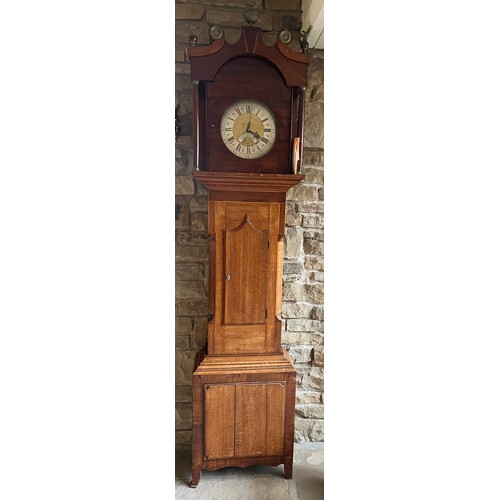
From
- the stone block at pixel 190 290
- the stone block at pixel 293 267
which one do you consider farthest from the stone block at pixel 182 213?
the stone block at pixel 293 267

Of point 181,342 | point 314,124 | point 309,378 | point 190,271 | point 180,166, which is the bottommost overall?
point 309,378

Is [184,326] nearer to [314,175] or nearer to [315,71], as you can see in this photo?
[314,175]

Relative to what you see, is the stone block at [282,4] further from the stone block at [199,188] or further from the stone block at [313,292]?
the stone block at [313,292]

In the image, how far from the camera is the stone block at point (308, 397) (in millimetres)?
1921

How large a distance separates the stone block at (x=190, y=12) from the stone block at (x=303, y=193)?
910mm

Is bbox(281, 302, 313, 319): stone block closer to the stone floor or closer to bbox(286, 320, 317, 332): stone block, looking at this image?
bbox(286, 320, 317, 332): stone block

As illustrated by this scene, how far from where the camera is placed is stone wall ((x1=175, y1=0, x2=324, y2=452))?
5.64ft

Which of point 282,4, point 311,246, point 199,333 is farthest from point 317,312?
point 282,4

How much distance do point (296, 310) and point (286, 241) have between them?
1.18ft

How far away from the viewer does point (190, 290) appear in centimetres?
181
